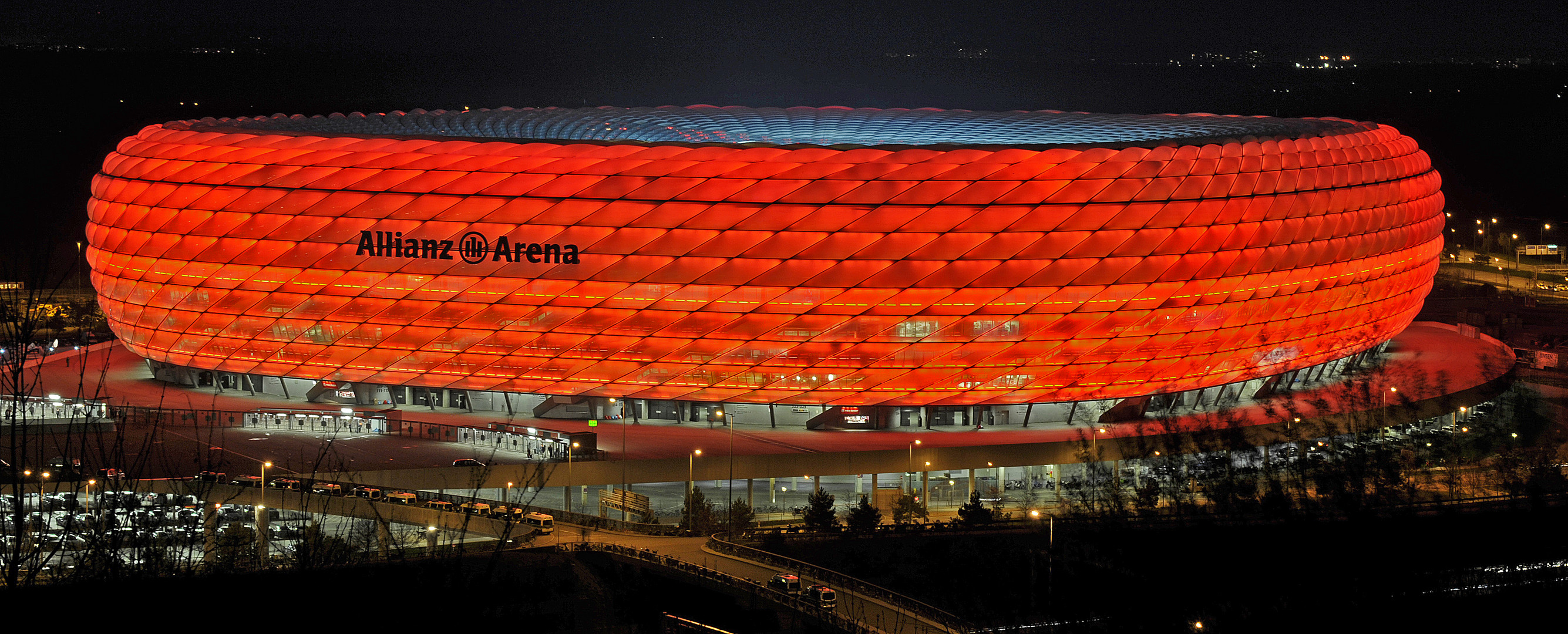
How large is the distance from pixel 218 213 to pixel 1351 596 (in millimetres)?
45221

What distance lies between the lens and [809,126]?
2928 inches

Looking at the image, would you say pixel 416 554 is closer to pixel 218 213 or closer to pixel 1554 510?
pixel 218 213

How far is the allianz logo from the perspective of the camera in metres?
58.2

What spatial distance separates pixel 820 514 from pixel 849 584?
798cm

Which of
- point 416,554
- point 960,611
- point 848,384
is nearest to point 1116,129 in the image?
point 848,384

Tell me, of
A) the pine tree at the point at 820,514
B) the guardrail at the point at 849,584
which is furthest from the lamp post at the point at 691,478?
the pine tree at the point at 820,514

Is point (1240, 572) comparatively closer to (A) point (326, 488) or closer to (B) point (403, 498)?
(B) point (403, 498)

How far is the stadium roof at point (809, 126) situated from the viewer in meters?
65.4

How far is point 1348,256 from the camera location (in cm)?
6425

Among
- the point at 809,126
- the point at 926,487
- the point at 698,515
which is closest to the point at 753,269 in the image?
the point at 926,487

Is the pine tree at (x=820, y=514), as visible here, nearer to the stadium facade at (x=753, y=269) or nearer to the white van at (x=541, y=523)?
the white van at (x=541, y=523)

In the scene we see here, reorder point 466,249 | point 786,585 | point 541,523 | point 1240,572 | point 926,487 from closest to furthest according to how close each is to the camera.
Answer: point 786,585
point 1240,572
point 541,523
point 926,487
point 466,249

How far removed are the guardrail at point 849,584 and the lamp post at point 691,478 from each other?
1741 millimetres

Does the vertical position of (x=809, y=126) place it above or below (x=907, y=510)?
above
